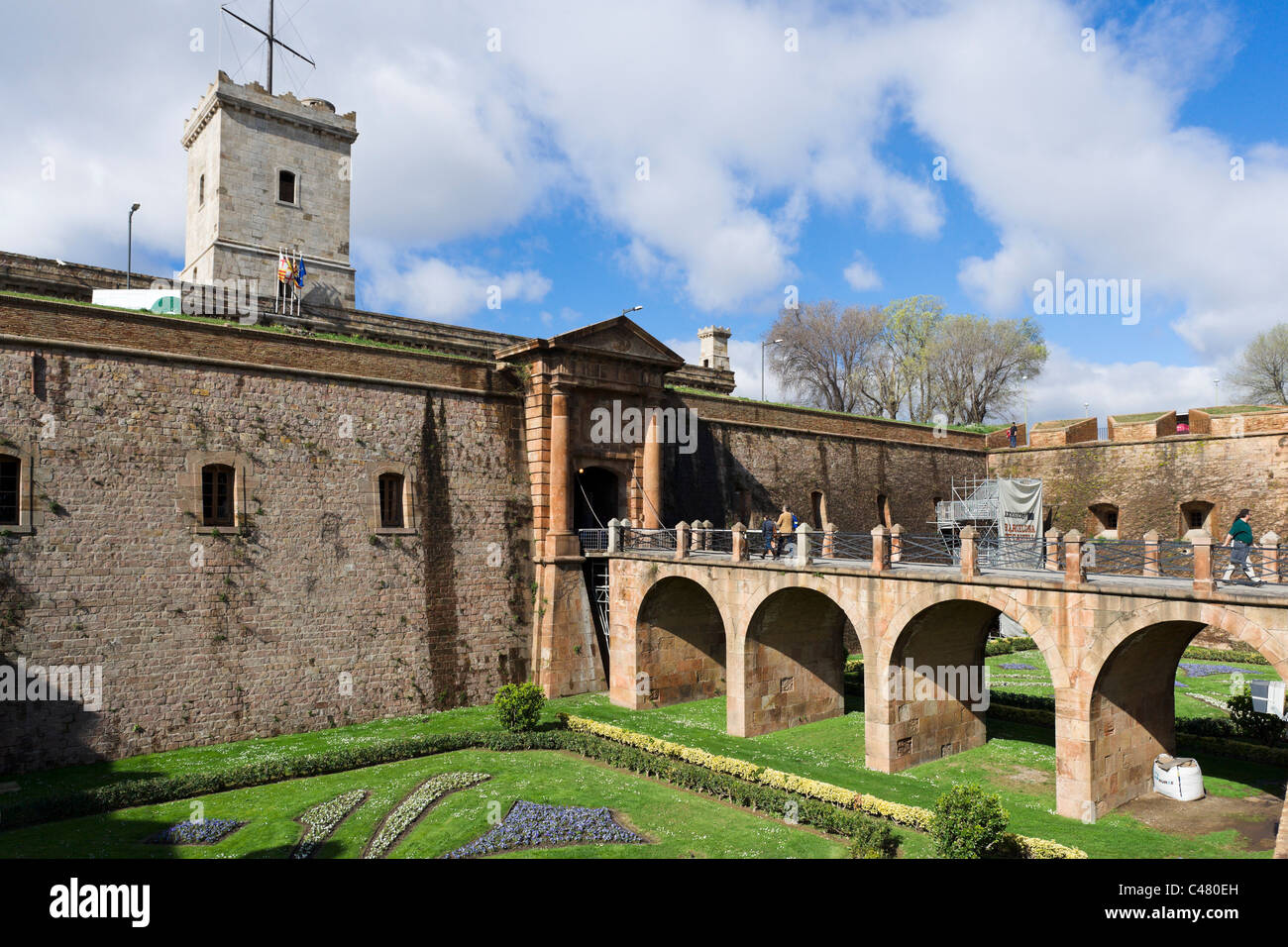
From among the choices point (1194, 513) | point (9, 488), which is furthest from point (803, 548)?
point (1194, 513)

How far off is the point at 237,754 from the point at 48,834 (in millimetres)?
4372

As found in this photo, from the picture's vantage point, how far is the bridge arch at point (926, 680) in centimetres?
1684

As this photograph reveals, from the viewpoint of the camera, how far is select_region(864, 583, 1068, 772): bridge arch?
55.3 feet

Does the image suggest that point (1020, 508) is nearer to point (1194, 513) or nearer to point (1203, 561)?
point (1194, 513)

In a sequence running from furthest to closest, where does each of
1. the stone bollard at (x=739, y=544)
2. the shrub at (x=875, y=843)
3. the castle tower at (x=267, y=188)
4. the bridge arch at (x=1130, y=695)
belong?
the castle tower at (x=267, y=188), the stone bollard at (x=739, y=544), the bridge arch at (x=1130, y=695), the shrub at (x=875, y=843)

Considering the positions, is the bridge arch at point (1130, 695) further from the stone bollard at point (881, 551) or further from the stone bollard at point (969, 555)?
the stone bollard at point (881, 551)

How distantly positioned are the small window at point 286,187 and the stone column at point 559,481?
41.5ft

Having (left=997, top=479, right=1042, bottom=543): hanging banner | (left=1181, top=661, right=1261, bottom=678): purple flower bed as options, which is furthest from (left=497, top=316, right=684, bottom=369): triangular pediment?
Answer: (left=1181, top=661, right=1261, bottom=678): purple flower bed

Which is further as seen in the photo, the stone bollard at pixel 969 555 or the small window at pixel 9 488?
the small window at pixel 9 488

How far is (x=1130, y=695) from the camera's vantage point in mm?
14789

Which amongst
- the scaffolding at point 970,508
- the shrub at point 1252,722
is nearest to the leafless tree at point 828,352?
the scaffolding at point 970,508

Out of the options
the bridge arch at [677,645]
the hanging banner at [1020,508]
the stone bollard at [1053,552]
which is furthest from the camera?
the hanging banner at [1020,508]

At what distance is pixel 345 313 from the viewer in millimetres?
25391
